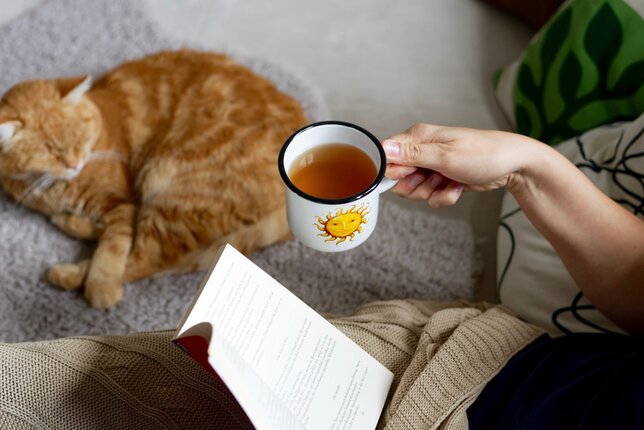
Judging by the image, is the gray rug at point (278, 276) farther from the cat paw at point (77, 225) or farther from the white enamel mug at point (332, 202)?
the white enamel mug at point (332, 202)

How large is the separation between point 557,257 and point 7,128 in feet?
3.64

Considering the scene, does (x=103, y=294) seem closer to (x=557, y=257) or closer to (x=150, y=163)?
(x=150, y=163)

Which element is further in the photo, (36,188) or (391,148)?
(36,188)

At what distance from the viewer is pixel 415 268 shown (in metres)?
1.43

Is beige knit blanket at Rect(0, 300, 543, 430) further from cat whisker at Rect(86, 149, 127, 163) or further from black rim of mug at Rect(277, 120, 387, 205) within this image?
cat whisker at Rect(86, 149, 127, 163)

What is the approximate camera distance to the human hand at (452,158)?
0.82m

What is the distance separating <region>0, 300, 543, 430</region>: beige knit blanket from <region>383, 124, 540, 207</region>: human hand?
205 millimetres

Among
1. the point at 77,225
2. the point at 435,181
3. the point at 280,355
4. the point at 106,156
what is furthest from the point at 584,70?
the point at 77,225

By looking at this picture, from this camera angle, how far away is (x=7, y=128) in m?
1.25

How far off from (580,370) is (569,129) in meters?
0.66

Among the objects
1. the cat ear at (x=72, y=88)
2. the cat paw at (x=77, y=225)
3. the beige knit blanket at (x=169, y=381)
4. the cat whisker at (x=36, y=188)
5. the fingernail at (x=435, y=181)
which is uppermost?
the fingernail at (x=435, y=181)

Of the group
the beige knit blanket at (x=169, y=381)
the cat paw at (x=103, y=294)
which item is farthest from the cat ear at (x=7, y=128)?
the beige knit blanket at (x=169, y=381)

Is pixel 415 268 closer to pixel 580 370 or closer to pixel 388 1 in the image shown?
pixel 580 370

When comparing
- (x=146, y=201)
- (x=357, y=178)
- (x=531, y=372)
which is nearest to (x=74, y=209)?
(x=146, y=201)
